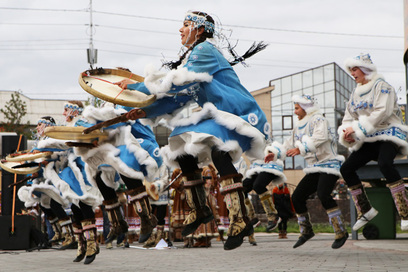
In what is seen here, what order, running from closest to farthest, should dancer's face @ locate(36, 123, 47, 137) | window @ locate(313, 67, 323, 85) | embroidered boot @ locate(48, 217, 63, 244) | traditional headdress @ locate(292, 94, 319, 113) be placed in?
traditional headdress @ locate(292, 94, 319, 113) < dancer's face @ locate(36, 123, 47, 137) < embroidered boot @ locate(48, 217, 63, 244) < window @ locate(313, 67, 323, 85)

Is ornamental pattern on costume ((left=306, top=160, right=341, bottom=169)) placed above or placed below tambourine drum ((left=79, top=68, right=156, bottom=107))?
below

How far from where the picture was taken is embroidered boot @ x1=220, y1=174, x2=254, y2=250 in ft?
18.1

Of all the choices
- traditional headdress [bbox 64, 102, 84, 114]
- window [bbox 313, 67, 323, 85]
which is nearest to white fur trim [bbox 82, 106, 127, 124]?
traditional headdress [bbox 64, 102, 84, 114]

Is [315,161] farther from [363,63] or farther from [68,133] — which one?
[68,133]

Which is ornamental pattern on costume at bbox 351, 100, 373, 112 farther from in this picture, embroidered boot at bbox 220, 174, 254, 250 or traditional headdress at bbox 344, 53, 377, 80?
embroidered boot at bbox 220, 174, 254, 250

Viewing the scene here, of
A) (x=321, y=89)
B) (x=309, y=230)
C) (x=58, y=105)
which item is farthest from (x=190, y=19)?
(x=58, y=105)

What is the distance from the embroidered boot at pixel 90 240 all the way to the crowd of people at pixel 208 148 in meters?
0.01

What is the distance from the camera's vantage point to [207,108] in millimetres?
5867

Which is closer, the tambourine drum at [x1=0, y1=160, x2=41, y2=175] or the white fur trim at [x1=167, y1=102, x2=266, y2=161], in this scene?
the white fur trim at [x1=167, y1=102, x2=266, y2=161]

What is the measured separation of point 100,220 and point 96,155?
25.0 feet

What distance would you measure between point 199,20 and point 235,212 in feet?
6.54

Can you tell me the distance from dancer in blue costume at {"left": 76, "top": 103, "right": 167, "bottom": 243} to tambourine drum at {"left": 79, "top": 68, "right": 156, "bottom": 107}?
3.19 feet

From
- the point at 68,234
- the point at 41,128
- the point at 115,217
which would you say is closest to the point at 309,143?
the point at 115,217

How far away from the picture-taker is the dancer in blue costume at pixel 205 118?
5.73 meters
